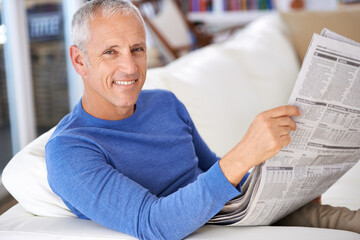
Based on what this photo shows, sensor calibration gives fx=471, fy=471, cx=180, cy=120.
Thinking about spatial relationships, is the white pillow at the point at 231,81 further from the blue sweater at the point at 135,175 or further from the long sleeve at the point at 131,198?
the long sleeve at the point at 131,198

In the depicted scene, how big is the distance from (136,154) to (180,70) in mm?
856

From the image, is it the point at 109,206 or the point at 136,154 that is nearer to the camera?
the point at 109,206

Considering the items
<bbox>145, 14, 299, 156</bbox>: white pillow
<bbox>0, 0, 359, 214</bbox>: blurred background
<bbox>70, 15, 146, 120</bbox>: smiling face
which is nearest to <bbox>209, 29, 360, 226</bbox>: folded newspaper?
<bbox>70, 15, 146, 120</bbox>: smiling face

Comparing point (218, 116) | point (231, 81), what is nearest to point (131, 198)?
point (218, 116)

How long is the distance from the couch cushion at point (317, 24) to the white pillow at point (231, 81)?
7cm

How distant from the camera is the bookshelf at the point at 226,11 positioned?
5.70 meters

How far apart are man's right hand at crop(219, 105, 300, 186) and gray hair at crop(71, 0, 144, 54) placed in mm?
419

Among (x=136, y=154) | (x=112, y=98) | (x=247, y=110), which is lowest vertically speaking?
(x=247, y=110)

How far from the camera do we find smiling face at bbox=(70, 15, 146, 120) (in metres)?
1.05

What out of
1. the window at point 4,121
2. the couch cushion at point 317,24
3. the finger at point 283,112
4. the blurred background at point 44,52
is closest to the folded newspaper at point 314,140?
the finger at point 283,112

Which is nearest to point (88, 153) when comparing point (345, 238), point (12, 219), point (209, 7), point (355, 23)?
point (12, 219)

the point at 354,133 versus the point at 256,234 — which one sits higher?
the point at 354,133

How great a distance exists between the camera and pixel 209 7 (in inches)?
229

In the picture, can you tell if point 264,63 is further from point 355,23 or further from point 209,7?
point 209,7
